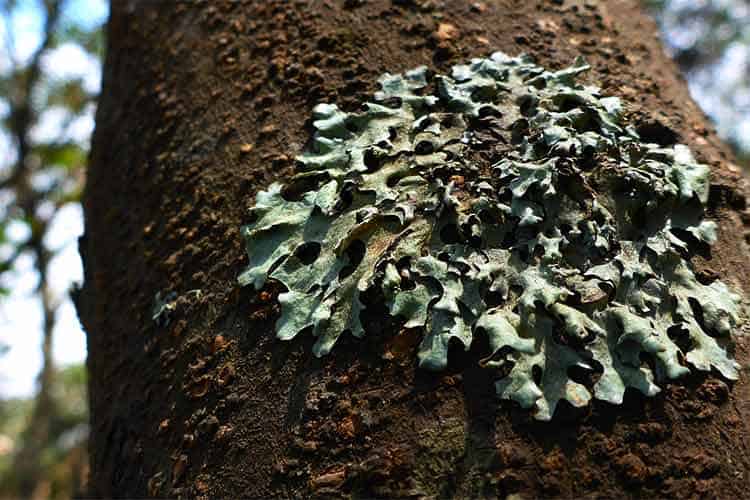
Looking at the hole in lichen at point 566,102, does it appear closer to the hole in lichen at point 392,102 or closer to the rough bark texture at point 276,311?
the rough bark texture at point 276,311

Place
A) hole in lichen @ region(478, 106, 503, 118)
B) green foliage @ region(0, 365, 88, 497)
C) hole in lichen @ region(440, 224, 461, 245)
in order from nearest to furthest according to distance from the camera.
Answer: hole in lichen @ region(440, 224, 461, 245)
hole in lichen @ region(478, 106, 503, 118)
green foliage @ region(0, 365, 88, 497)

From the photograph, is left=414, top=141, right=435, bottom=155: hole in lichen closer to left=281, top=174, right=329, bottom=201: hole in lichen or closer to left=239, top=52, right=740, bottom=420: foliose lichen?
left=239, top=52, right=740, bottom=420: foliose lichen

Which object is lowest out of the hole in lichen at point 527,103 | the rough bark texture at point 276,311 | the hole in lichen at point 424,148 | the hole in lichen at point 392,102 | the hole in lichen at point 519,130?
the rough bark texture at point 276,311

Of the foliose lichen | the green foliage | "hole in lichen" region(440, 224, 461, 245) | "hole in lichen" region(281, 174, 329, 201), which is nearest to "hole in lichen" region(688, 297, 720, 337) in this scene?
the foliose lichen

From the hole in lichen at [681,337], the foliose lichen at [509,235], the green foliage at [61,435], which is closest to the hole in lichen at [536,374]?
the foliose lichen at [509,235]

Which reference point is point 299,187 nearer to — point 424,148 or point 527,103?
point 424,148

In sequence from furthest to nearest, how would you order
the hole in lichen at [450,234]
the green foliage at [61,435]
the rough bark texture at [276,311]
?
the green foliage at [61,435], the hole in lichen at [450,234], the rough bark texture at [276,311]
